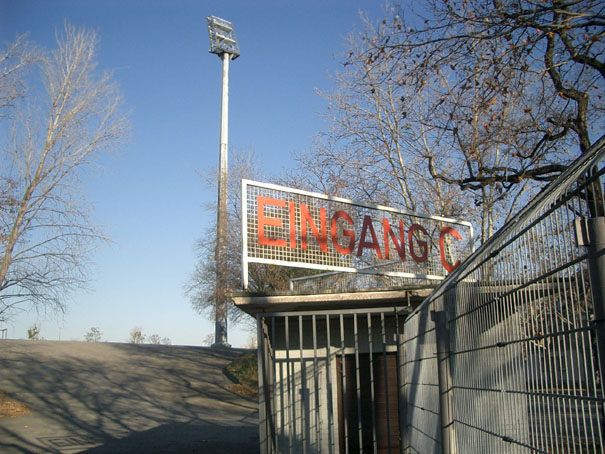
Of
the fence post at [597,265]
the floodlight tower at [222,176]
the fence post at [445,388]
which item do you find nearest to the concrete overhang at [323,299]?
the fence post at [445,388]

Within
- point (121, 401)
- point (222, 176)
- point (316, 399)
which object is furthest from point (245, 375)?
point (316, 399)

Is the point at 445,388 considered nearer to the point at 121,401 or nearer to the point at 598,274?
the point at 598,274

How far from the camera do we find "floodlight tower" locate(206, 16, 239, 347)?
92.7ft

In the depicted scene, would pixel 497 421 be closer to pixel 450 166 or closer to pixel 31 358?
pixel 450 166

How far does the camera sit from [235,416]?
728 inches

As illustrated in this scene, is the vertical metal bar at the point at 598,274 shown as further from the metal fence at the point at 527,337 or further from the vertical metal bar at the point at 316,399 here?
the vertical metal bar at the point at 316,399

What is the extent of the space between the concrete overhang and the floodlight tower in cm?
2017

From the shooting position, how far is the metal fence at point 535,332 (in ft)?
5.59

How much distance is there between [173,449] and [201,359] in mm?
17876

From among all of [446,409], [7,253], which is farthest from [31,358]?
[446,409]

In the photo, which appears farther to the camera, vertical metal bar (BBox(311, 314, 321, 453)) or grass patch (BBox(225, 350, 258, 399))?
grass patch (BBox(225, 350, 258, 399))

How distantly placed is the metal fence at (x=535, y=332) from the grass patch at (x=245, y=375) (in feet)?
66.3

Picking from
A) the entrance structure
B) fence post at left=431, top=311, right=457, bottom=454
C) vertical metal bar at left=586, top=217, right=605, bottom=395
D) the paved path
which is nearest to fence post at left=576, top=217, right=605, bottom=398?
vertical metal bar at left=586, top=217, right=605, bottom=395

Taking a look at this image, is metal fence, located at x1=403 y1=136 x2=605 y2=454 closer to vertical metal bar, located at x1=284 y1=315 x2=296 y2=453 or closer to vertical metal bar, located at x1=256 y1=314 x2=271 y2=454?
vertical metal bar, located at x1=256 y1=314 x2=271 y2=454
